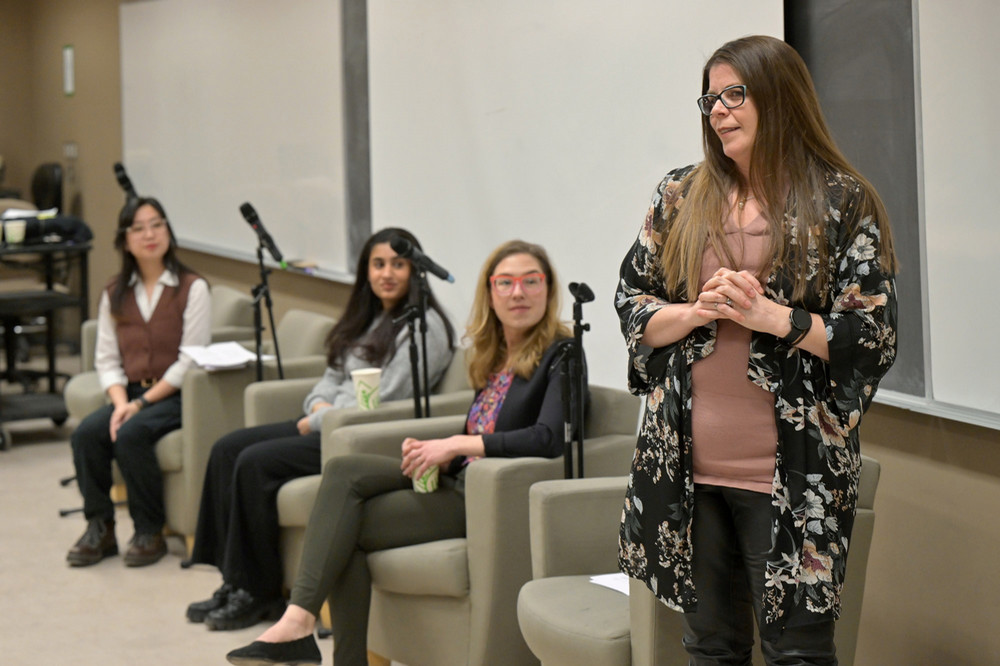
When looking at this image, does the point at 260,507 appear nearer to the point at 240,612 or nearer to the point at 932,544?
the point at 240,612

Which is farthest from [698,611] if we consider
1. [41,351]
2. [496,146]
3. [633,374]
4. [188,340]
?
[41,351]

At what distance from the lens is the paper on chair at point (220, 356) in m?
4.42

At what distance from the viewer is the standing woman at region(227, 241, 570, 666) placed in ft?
9.82

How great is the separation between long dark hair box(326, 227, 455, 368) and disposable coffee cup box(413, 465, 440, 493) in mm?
791

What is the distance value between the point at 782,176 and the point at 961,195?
0.68 meters

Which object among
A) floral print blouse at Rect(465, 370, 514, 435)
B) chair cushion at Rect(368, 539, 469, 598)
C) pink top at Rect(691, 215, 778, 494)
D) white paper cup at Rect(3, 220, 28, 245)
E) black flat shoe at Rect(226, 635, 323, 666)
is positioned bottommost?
black flat shoe at Rect(226, 635, 323, 666)

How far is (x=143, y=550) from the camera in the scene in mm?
4457

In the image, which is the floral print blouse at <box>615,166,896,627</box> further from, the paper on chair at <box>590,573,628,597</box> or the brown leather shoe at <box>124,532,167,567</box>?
the brown leather shoe at <box>124,532,167,567</box>

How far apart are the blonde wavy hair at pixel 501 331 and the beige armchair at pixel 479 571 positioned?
0.23 meters

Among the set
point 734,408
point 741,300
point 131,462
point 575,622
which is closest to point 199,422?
point 131,462

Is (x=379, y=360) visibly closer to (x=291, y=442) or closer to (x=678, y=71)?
(x=291, y=442)

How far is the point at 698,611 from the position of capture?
2.06 m

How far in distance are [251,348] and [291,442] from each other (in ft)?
4.30

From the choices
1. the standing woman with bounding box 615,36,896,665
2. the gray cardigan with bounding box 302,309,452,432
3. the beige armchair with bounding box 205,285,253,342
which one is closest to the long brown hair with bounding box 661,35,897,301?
the standing woman with bounding box 615,36,896,665
